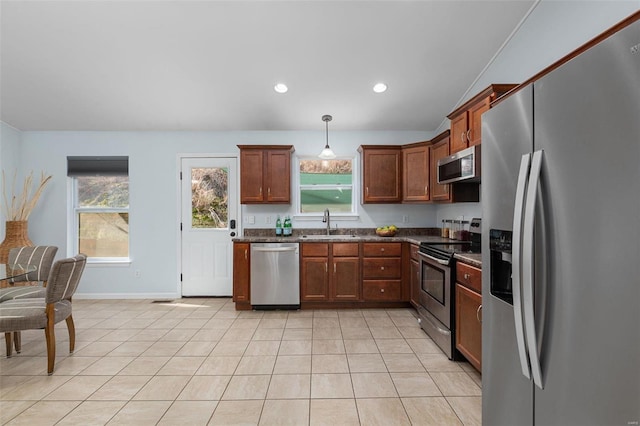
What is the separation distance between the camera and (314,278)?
4.00 meters

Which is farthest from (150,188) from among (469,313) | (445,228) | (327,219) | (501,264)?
(501,264)

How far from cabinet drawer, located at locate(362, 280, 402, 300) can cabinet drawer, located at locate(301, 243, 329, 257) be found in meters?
0.68

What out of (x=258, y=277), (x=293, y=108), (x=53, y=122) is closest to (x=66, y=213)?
(x=53, y=122)

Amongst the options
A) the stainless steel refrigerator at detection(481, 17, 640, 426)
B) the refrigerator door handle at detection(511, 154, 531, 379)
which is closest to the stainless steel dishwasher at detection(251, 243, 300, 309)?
the stainless steel refrigerator at detection(481, 17, 640, 426)

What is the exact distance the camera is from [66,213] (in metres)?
4.53

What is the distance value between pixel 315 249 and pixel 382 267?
2.98 feet

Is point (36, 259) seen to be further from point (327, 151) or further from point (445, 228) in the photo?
point (445, 228)

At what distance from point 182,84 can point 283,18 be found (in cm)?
157

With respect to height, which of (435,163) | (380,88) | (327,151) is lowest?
(435,163)

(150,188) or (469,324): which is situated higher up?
(150,188)

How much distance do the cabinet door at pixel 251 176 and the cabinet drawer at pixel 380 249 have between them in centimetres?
162

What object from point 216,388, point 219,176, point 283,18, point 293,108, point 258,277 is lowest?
point 216,388

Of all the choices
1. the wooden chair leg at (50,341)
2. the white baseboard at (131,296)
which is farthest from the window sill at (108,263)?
the wooden chair leg at (50,341)

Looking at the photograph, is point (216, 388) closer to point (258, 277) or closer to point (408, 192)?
point (258, 277)
